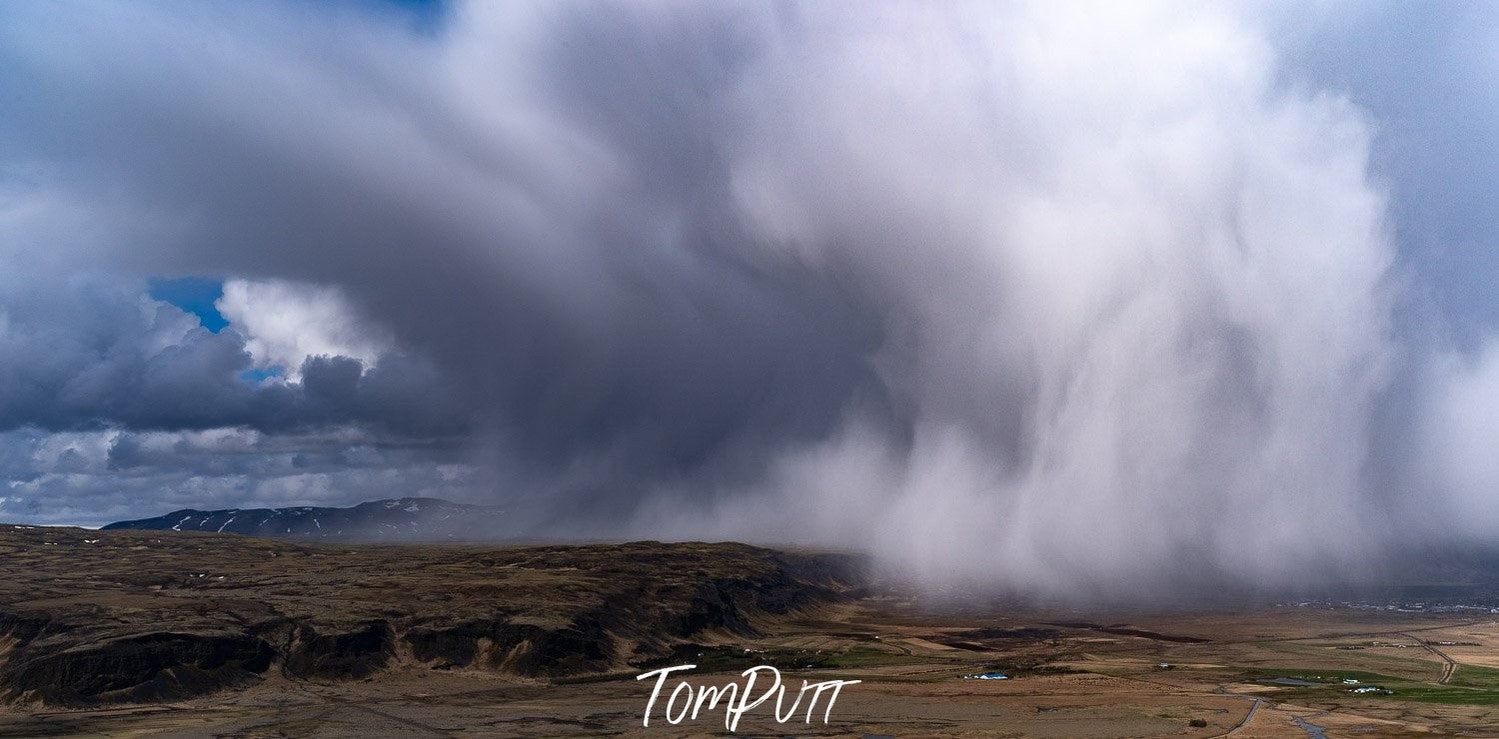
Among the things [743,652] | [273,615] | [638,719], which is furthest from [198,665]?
[743,652]

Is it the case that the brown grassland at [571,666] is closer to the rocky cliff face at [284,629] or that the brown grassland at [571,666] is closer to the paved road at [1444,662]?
the rocky cliff face at [284,629]

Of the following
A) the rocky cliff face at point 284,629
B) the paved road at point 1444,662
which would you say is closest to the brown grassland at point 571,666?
the rocky cliff face at point 284,629

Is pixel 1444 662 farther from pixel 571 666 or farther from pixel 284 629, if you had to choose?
pixel 284 629

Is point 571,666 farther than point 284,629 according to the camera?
Yes

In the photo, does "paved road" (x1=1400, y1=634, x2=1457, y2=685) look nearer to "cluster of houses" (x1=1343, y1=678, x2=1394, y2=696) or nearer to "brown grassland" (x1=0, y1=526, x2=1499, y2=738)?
"brown grassland" (x1=0, y1=526, x2=1499, y2=738)

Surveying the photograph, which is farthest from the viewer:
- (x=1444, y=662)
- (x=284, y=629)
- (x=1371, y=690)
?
(x=1444, y=662)

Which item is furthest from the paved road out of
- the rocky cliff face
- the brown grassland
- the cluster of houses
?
the rocky cliff face

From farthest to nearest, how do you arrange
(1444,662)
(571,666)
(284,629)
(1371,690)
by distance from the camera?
(571,666) < (1444,662) < (284,629) < (1371,690)

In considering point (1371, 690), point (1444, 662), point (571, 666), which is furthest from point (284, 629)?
point (1444, 662)

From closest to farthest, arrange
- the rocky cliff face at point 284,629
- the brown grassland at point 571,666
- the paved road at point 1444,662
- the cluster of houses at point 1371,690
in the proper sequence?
the brown grassland at point 571,666, the cluster of houses at point 1371,690, the rocky cliff face at point 284,629, the paved road at point 1444,662

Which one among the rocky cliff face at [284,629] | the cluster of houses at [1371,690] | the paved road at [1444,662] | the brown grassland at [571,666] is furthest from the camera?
the paved road at [1444,662]

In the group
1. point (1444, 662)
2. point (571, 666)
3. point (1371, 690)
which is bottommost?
point (571, 666)

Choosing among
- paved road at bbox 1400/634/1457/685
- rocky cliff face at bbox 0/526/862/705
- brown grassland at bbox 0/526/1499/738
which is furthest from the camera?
paved road at bbox 1400/634/1457/685

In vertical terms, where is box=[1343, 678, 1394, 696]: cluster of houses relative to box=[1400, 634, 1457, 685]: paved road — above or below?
below
